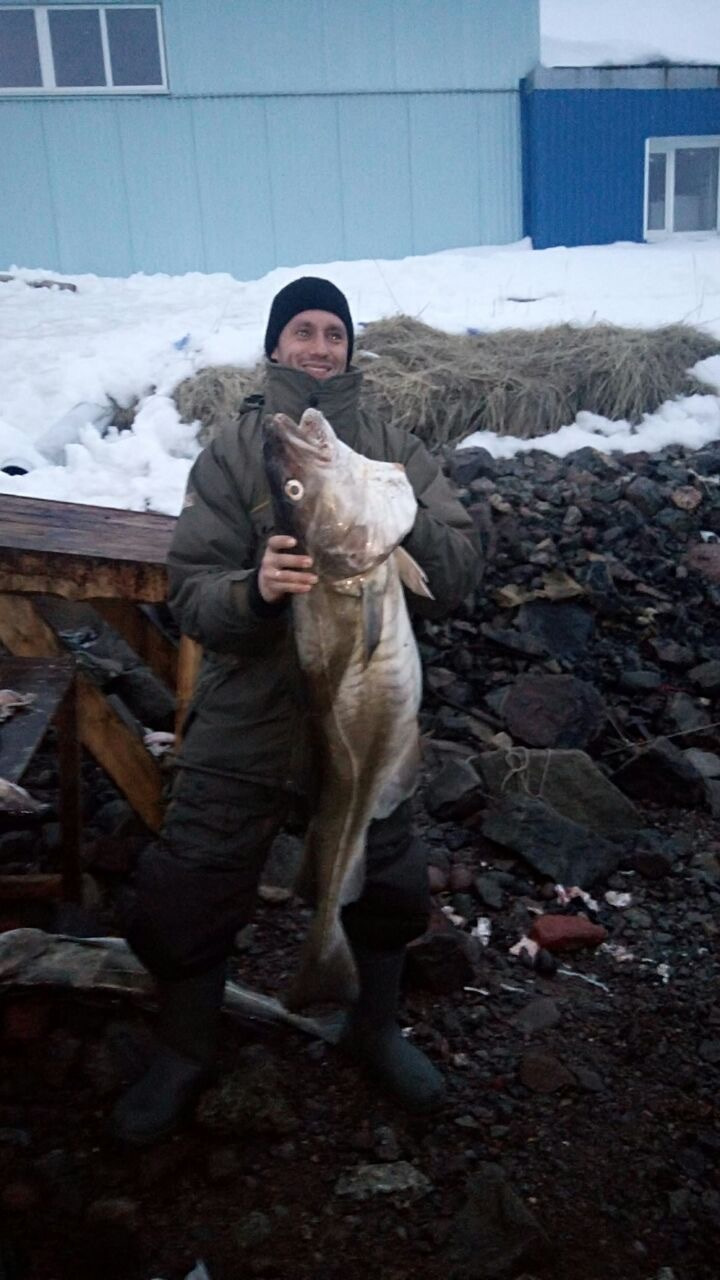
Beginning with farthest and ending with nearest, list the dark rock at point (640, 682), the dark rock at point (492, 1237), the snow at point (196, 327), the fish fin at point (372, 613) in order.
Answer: the snow at point (196, 327)
the dark rock at point (640, 682)
the dark rock at point (492, 1237)
the fish fin at point (372, 613)

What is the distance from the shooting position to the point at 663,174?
16266 mm

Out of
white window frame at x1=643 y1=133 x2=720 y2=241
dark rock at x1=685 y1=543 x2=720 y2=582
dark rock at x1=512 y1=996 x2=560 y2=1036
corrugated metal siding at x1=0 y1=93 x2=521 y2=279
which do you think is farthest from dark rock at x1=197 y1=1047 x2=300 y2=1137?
white window frame at x1=643 y1=133 x2=720 y2=241

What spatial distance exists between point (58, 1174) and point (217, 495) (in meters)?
1.81

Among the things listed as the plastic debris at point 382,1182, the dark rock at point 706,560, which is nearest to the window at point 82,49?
the dark rock at point 706,560

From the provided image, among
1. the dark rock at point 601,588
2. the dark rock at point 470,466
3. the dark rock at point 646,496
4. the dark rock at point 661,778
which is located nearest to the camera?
the dark rock at point 661,778

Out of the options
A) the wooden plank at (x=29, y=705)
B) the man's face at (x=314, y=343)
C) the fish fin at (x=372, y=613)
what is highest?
the man's face at (x=314, y=343)

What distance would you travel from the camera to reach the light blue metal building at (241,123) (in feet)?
43.1

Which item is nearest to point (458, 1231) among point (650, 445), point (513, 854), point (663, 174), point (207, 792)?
point (207, 792)

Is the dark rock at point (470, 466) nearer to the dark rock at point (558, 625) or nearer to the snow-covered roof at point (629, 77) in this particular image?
the dark rock at point (558, 625)

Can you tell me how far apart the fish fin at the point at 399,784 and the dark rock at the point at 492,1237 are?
1.00 meters

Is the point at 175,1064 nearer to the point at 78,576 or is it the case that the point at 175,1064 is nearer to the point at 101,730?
the point at 101,730

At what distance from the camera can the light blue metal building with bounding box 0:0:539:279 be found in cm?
1315

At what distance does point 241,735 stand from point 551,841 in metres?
1.96

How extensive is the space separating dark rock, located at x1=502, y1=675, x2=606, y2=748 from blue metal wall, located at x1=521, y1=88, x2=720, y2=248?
11164 mm
